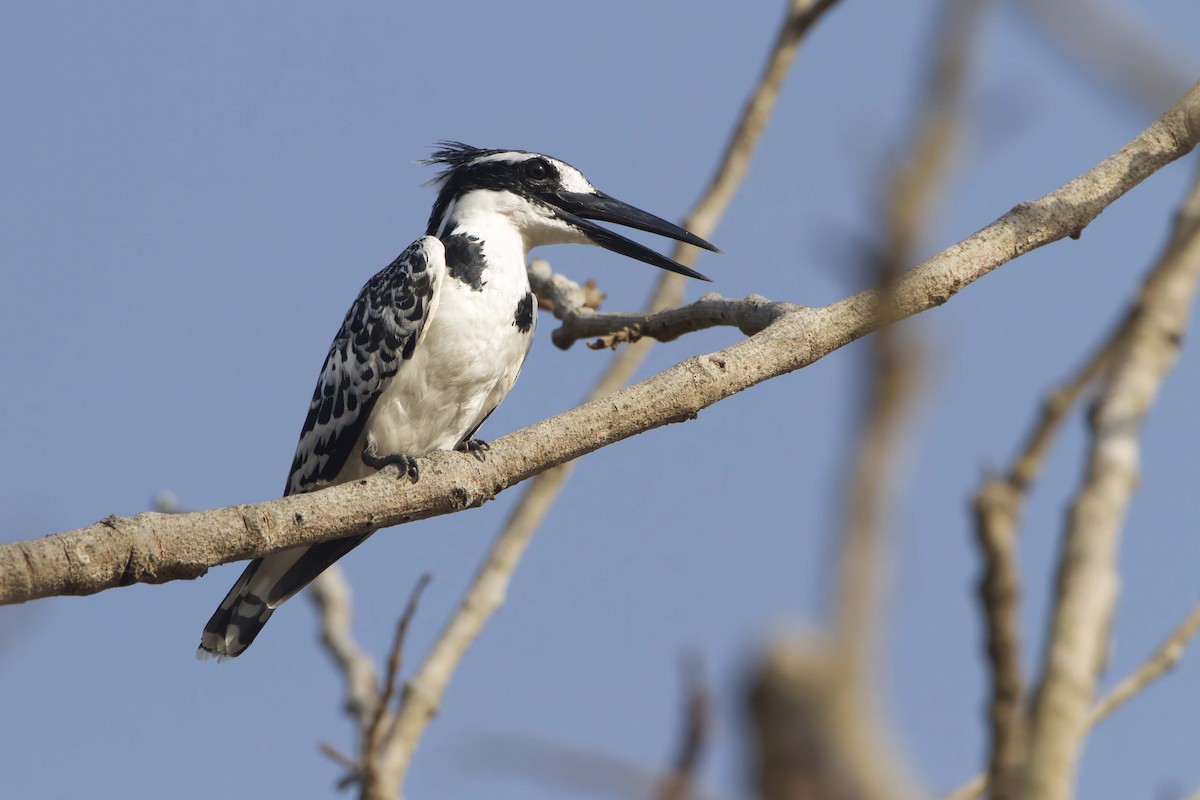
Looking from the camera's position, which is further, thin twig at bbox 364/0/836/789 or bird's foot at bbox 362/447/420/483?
thin twig at bbox 364/0/836/789

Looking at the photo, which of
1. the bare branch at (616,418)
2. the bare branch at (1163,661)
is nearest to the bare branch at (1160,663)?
the bare branch at (1163,661)

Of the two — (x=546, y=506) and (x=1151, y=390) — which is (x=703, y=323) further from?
(x=1151, y=390)

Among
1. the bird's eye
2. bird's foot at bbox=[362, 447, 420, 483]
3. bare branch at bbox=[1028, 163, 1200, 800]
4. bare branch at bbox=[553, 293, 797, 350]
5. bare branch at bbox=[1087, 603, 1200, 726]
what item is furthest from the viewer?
the bird's eye

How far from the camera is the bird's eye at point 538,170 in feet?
24.6

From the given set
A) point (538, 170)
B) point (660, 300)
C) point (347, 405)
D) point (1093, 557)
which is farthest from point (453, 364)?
point (1093, 557)

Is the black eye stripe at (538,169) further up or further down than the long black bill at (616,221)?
further up

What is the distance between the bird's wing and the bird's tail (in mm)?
425

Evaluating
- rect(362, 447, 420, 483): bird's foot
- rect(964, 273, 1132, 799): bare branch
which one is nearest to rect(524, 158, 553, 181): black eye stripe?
rect(362, 447, 420, 483): bird's foot

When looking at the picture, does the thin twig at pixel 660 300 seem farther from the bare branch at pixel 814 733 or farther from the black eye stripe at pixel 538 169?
the bare branch at pixel 814 733

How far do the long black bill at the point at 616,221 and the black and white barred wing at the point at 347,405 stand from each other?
2.94 ft

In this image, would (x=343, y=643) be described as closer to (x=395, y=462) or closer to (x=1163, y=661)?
(x=395, y=462)

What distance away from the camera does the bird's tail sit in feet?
21.9

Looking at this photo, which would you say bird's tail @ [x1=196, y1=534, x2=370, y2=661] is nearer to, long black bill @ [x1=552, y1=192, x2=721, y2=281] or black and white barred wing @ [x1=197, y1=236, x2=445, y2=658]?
black and white barred wing @ [x1=197, y1=236, x2=445, y2=658]

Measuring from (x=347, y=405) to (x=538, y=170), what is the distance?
183cm
